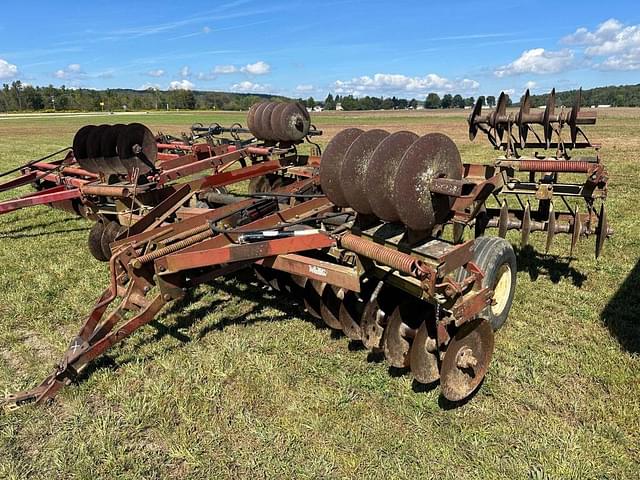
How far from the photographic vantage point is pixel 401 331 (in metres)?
3.38

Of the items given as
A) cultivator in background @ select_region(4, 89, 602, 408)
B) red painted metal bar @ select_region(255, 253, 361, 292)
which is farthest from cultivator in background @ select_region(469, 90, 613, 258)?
red painted metal bar @ select_region(255, 253, 361, 292)

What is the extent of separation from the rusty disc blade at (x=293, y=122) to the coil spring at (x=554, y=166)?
145 inches

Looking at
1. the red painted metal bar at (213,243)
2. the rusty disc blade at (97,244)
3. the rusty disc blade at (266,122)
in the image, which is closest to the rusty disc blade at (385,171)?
the red painted metal bar at (213,243)

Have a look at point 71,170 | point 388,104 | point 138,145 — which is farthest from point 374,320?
point 388,104

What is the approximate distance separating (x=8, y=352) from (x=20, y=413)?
1.05 metres

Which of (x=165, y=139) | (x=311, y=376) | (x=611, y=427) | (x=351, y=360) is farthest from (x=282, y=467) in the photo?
(x=165, y=139)

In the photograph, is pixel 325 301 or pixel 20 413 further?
pixel 325 301

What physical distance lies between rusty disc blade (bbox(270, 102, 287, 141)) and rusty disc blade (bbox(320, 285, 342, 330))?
3969 millimetres

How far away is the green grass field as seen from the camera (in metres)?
2.79

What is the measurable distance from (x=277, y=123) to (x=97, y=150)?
2559 millimetres

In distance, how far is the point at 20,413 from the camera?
3221 mm

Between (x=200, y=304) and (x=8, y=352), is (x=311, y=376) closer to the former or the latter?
(x=200, y=304)

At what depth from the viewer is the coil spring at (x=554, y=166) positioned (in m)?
4.51

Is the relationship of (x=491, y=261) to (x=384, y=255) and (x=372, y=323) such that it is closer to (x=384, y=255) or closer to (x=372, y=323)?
(x=372, y=323)
